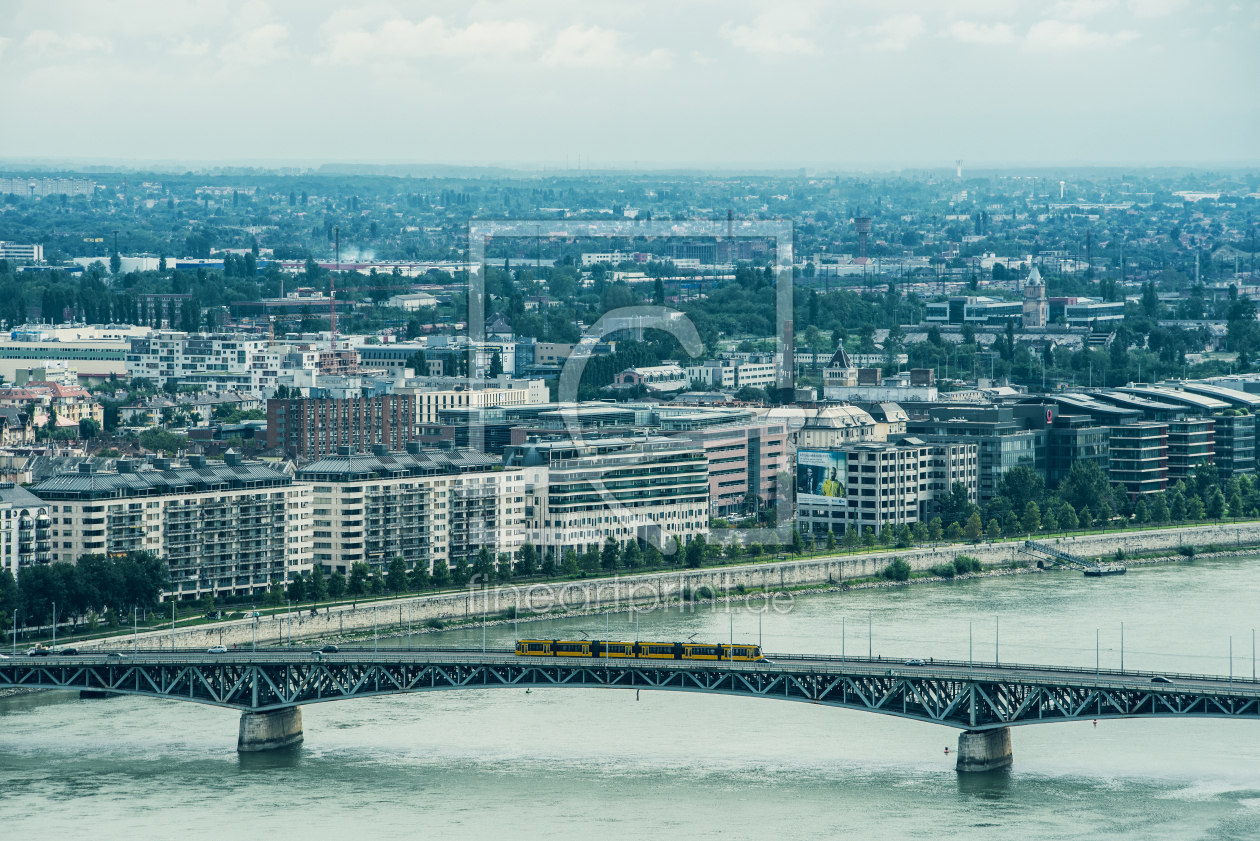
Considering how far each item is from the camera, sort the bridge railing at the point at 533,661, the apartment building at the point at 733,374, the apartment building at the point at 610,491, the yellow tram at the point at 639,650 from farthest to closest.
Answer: the apartment building at the point at 733,374 → the apartment building at the point at 610,491 → the yellow tram at the point at 639,650 → the bridge railing at the point at 533,661

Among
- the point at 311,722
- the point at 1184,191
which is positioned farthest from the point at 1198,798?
the point at 1184,191

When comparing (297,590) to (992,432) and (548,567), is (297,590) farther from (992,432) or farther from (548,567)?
(992,432)

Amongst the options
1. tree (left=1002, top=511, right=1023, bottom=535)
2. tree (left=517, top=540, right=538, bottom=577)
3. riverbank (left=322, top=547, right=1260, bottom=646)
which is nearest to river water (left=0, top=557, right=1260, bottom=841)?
riverbank (left=322, top=547, right=1260, bottom=646)

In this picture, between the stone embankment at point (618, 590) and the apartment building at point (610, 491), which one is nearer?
the stone embankment at point (618, 590)

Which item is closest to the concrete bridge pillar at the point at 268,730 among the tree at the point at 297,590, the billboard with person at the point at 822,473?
the tree at the point at 297,590

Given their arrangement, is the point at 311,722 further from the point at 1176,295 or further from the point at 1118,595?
the point at 1176,295

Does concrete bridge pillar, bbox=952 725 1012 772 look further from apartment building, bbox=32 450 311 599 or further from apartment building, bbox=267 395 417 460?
apartment building, bbox=267 395 417 460

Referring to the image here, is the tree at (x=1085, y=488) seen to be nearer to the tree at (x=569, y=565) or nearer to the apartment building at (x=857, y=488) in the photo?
the apartment building at (x=857, y=488)
